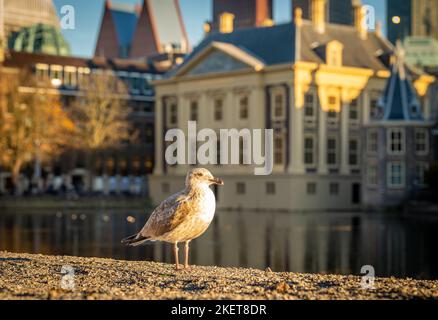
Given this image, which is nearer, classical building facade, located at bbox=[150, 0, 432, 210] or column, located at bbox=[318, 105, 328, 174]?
classical building facade, located at bbox=[150, 0, 432, 210]

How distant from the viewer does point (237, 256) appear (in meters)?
39.4

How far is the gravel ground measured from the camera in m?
14.1

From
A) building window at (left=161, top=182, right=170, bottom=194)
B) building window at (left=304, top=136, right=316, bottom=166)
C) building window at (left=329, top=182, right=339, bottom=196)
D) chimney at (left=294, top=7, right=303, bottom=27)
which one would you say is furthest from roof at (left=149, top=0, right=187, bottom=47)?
building window at (left=329, top=182, right=339, bottom=196)

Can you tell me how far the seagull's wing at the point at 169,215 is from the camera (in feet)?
52.9

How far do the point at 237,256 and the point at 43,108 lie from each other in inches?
1820

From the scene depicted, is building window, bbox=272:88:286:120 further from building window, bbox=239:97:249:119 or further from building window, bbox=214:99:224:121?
building window, bbox=214:99:224:121

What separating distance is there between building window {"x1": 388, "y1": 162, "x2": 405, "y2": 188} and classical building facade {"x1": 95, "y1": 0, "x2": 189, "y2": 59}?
4444 centimetres

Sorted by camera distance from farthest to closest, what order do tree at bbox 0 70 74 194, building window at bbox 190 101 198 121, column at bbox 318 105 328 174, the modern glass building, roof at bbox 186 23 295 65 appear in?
building window at bbox 190 101 198 121, the modern glass building, column at bbox 318 105 328 174, roof at bbox 186 23 295 65, tree at bbox 0 70 74 194

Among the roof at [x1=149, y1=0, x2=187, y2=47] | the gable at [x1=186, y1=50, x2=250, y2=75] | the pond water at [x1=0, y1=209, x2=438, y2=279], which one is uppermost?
the roof at [x1=149, y1=0, x2=187, y2=47]

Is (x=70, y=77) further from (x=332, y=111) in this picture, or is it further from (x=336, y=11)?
(x=332, y=111)

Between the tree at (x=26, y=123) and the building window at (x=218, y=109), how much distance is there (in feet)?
40.8

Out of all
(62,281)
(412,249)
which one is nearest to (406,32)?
(412,249)

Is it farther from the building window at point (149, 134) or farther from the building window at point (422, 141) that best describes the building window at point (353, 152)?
the building window at point (149, 134)

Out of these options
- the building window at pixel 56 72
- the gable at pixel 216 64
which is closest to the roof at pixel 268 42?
the gable at pixel 216 64
